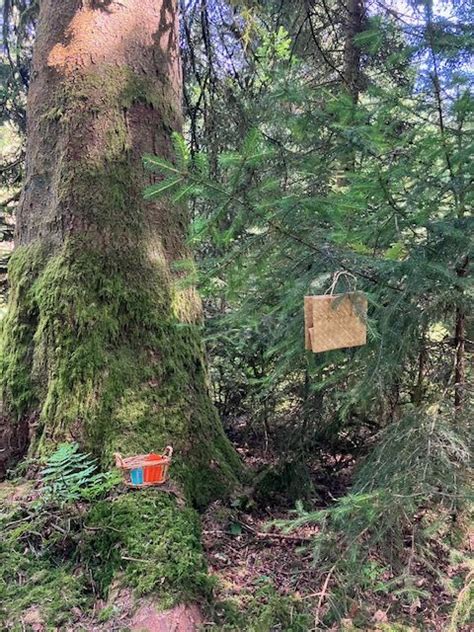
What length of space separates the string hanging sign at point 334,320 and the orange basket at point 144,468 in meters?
1.06

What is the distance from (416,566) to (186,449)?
1307mm

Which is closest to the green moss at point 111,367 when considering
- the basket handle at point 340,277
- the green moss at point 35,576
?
the green moss at point 35,576

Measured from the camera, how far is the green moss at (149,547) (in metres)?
1.98

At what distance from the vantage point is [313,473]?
3.37 m

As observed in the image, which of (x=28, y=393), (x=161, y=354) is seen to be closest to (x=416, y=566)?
(x=161, y=354)

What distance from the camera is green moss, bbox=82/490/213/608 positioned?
198cm

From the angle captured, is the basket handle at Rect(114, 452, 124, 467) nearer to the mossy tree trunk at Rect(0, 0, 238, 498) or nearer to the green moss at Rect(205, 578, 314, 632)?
the mossy tree trunk at Rect(0, 0, 238, 498)

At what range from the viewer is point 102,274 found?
8.95 ft

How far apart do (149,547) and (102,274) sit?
4.68ft

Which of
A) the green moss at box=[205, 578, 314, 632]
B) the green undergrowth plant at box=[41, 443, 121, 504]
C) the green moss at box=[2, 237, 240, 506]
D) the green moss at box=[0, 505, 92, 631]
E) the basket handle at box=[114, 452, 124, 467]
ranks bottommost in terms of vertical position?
the green moss at box=[205, 578, 314, 632]

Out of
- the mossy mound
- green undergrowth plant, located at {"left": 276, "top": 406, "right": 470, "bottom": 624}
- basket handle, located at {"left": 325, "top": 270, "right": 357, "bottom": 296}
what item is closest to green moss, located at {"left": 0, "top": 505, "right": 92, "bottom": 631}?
Result: the mossy mound

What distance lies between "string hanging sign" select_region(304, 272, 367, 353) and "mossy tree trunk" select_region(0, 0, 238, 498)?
Result: 3.82ft

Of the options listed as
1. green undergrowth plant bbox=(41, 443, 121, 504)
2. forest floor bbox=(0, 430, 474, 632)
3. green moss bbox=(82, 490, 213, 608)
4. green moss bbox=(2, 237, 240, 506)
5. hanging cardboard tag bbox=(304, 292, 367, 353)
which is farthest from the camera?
green moss bbox=(2, 237, 240, 506)

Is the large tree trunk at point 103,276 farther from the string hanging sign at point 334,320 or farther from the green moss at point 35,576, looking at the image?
the string hanging sign at point 334,320
